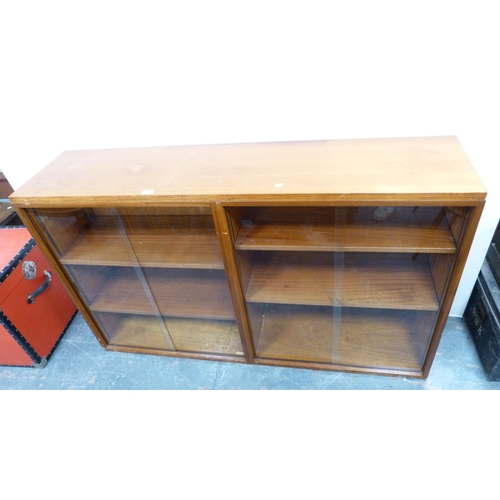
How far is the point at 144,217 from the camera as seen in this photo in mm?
1419

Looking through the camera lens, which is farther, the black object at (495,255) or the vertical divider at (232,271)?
the black object at (495,255)

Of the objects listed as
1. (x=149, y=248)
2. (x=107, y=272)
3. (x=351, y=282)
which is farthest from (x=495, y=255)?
(x=107, y=272)

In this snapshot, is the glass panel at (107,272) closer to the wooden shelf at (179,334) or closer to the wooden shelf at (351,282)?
the wooden shelf at (179,334)

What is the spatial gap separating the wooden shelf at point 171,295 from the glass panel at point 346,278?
22 cm

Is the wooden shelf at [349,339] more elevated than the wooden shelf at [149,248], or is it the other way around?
the wooden shelf at [149,248]

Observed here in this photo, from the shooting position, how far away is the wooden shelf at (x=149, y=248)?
4.72 feet

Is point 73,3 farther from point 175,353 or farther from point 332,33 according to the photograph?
point 175,353

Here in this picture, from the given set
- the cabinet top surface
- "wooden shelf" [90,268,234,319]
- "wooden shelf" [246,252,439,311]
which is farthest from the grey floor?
the cabinet top surface

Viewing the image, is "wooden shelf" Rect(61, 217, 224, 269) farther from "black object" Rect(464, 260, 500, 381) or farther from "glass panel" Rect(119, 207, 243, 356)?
"black object" Rect(464, 260, 500, 381)

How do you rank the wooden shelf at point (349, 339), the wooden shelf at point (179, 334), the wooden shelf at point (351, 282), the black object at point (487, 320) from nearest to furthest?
1. the wooden shelf at point (351, 282)
2. the black object at point (487, 320)
3. the wooden shelf at point (349, 339)
4. the wooden shelf at point (179, 334)

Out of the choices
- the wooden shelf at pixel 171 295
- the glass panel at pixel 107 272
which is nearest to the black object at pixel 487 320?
the wooden shelf at pixel 171 295

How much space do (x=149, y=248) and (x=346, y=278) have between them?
86 cm

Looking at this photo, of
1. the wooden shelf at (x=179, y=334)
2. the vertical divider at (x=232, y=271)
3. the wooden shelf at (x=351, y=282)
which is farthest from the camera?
the wooden shelf at (x=179, y=334)

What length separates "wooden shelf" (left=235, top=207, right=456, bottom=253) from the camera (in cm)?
120
